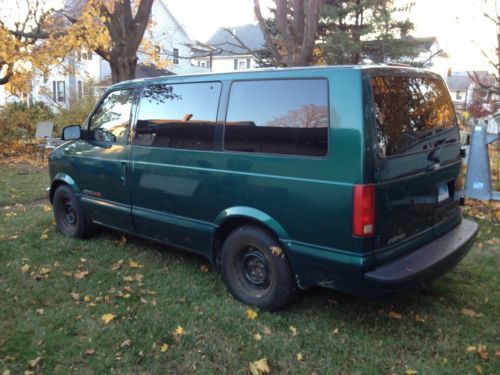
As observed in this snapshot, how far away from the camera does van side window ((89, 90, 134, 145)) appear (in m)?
4.93

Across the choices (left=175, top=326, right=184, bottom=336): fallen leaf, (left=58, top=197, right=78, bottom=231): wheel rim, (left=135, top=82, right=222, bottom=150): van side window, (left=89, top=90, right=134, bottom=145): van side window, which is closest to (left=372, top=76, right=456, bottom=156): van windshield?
(left=135, top=82, right=222, bottom=150): van side window

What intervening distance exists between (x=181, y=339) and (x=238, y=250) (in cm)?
88

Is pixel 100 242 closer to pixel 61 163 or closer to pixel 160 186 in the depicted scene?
pixel 61 163

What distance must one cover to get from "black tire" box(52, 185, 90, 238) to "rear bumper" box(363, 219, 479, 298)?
385 cm

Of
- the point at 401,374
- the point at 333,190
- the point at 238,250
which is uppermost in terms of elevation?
the point at 333,190

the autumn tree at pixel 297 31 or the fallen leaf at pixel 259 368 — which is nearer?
the fallen leaf at pixel 259 368

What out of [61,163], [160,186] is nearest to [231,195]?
[160,186]

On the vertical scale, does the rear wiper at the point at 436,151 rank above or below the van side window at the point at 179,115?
below

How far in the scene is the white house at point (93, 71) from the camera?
65.8 feet

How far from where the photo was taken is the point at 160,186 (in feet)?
14.6

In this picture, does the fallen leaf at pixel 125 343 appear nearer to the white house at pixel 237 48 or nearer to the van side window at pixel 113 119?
the van side window at pixel 113 119

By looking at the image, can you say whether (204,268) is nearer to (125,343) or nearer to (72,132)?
(125,343)

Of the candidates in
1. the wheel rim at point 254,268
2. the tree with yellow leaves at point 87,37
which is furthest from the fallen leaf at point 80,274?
the tree with yellow leaves at point 87,37

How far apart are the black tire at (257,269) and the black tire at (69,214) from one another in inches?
97.2
